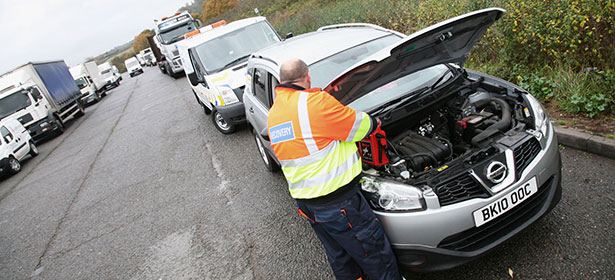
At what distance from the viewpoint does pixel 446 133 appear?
3.19 metres

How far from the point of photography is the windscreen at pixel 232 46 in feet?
25.1

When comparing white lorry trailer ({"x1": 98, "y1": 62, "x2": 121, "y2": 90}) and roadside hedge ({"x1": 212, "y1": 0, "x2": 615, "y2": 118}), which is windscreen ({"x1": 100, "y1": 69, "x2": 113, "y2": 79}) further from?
roadside hedge ({"x1": 212, "y1": 0, "x2": 615, "y2": 118})

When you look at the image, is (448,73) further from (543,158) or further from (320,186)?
(320,186)

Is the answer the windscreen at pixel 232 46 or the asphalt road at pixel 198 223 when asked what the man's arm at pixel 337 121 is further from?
the windscreen at pixel 232 46

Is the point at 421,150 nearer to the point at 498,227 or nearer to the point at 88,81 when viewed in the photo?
the point at 498,227

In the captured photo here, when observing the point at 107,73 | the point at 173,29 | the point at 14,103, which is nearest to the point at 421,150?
the point at 14,103

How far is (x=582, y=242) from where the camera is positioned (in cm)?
272

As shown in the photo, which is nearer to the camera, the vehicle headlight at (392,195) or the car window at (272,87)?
the vehicle headlight at (392,195)

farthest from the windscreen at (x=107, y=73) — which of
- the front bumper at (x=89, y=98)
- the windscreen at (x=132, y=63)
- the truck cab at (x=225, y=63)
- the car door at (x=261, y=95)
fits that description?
the car door at (x=261, y=95)

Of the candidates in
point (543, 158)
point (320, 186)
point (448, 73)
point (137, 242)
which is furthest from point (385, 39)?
point (137, 242)

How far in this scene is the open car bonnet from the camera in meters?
2.57

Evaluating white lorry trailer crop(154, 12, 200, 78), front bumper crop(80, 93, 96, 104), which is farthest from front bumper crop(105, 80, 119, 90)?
white lorry trailer crop(154, 12, 200, 78)

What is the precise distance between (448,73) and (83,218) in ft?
18.9

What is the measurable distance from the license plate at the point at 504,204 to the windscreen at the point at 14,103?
16300 millimetres
